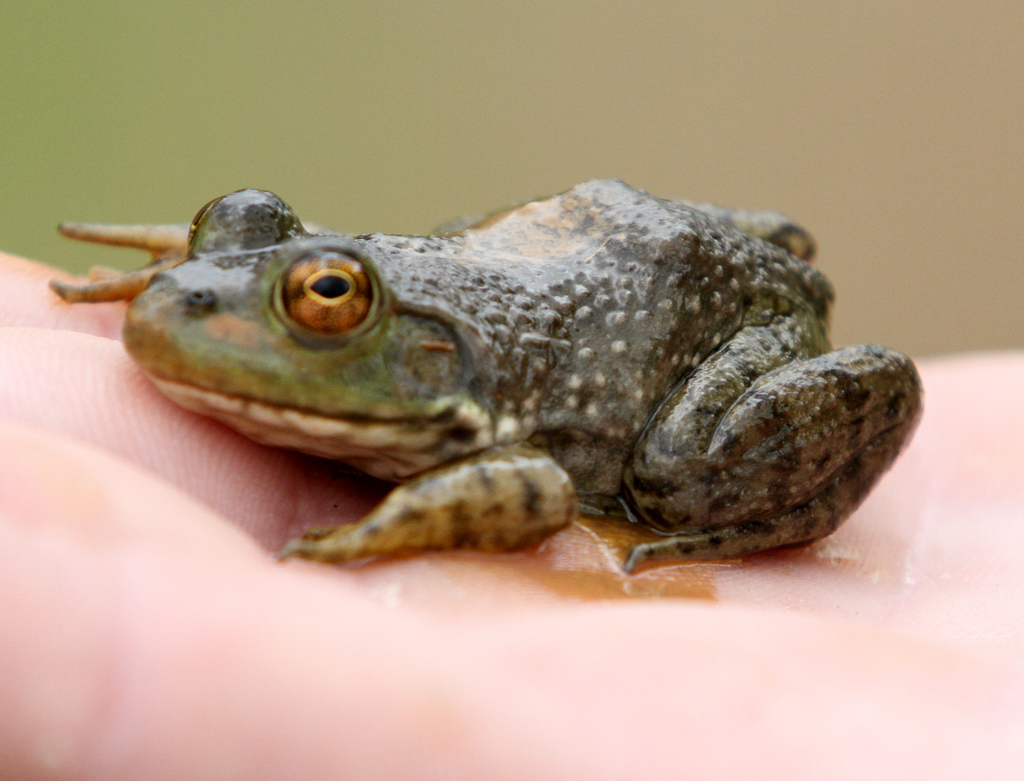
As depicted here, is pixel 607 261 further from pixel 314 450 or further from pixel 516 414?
pixel 314 450

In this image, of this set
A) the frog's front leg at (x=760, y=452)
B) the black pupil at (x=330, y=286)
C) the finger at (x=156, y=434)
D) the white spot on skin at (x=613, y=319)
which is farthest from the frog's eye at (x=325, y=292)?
the frog's front leg at (x=760, y=452)

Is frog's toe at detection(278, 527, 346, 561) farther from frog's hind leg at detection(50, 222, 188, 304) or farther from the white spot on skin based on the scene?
frog's hind leg at detection(50, 222, 188, 304)

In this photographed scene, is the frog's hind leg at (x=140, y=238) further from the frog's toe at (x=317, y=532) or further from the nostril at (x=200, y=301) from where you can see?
the frog's toe at (x=317, y=532)

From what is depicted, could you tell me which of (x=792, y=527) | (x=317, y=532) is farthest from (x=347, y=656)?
(x=792, y=527)

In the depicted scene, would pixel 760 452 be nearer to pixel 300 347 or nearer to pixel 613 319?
pixel 613 319

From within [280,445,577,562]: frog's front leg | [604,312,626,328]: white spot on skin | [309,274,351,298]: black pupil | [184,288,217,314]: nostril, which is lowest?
[280,445,577,562]: frog's front leg

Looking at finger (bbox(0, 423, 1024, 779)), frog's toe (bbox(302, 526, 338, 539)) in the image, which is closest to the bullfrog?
frog's toe (bbox(302, 526, 338, 539))
